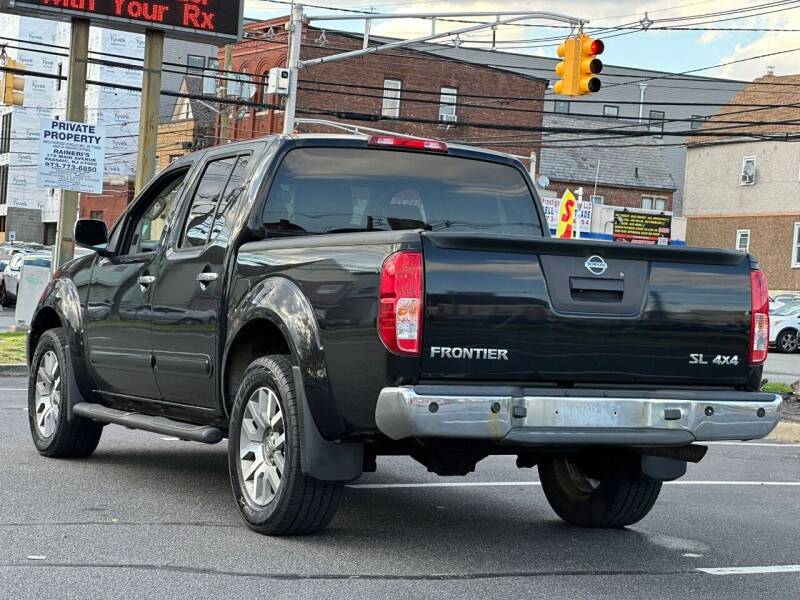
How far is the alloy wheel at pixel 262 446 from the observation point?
259 inches

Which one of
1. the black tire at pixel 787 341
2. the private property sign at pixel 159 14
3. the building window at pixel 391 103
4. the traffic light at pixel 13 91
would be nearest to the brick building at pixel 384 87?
the building window at pixel 391 103

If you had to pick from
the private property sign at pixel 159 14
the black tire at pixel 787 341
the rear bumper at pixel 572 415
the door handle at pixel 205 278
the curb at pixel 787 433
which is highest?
the private property sign at pixel 159 14

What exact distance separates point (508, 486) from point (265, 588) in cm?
375

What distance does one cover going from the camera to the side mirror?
8.61m

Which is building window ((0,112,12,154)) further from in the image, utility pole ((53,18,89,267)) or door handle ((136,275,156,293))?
door handle ((136,275,156,293))

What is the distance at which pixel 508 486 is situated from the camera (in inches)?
356

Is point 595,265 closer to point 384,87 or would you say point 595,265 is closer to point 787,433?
point 787,433

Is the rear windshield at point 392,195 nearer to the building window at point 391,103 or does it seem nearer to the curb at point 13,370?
the curb at point 13,370

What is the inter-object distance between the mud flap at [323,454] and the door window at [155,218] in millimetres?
2440

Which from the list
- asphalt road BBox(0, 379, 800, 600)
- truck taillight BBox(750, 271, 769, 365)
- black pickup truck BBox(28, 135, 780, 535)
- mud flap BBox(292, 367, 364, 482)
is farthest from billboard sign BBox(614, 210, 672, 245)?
mud flap BBox(292, 367, 364, 482)

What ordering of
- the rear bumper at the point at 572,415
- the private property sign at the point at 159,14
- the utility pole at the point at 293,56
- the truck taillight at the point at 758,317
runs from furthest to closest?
the utility pole at the point at 293,56 < the private property sign at the point at 159,14 < the truck taillight at the point at 758,317 < the rear bumper at the point at 572,415

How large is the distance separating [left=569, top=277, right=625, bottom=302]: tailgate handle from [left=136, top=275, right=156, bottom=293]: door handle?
3.01m

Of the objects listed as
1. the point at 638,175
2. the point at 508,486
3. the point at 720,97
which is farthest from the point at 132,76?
the point at 508,486

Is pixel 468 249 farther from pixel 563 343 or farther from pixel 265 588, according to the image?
pixel 265 588
